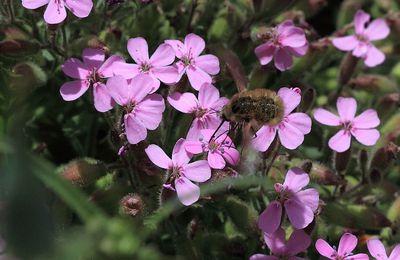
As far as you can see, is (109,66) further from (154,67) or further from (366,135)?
(366,135)

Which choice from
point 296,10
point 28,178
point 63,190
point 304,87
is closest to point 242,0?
point 296,10

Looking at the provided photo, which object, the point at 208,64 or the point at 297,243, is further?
the point at 208,64

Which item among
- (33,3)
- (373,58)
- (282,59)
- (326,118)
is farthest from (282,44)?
(33,3)

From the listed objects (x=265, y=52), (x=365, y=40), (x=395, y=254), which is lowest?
(x=395, y=254)

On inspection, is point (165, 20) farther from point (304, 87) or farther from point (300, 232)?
point (300, 232)

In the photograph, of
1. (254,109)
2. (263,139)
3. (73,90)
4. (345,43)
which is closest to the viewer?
(254,109)

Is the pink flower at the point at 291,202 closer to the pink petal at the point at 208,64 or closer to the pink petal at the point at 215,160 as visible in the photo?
the pink petal at the point at 215,160

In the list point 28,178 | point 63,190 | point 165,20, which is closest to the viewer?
point 28,178

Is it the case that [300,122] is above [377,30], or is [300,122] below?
above
